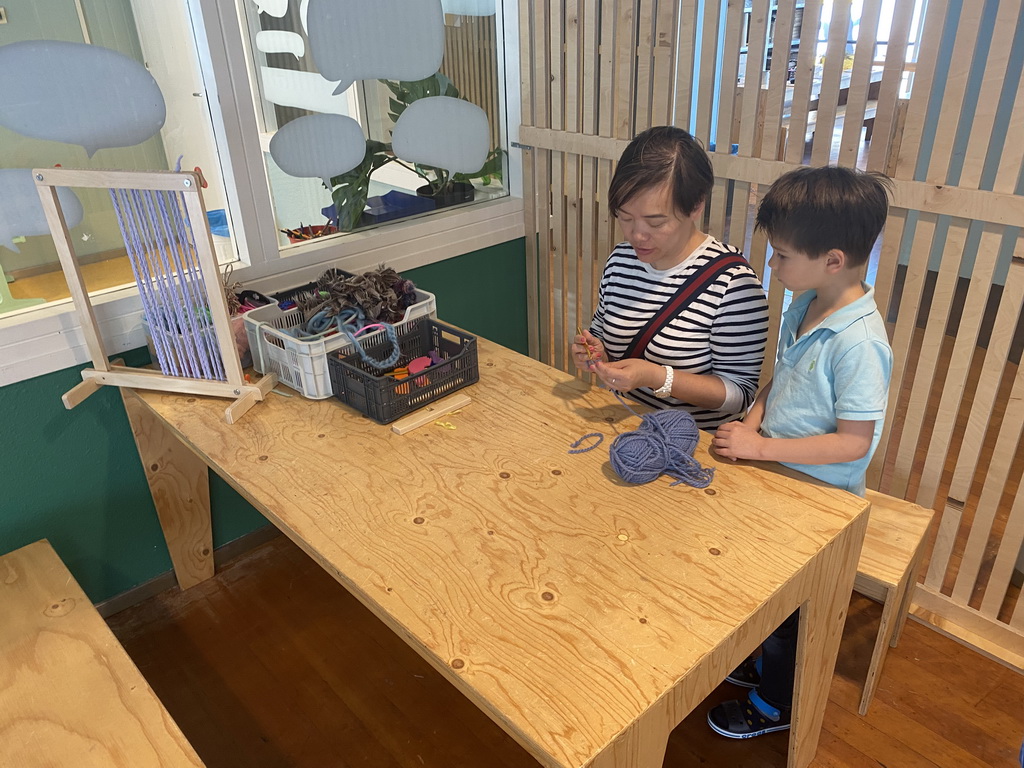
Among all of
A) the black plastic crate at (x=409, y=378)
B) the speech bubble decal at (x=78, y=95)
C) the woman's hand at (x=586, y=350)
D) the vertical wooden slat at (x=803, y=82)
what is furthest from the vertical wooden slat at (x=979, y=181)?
the speech bubble decal at (x=78, y=95)

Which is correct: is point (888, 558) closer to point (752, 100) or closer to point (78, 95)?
point (752, 100)

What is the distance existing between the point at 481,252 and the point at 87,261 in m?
1.27

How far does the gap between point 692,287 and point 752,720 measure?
1033 mm

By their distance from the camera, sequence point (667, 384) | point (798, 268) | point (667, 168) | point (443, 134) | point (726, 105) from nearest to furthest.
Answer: point (798, 268)
point (667, 168)
point (667, 384)
point (726, 105)
point (443, 134)

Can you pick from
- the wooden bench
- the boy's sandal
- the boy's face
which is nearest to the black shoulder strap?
the boy's face

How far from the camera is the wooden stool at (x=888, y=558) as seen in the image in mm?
1654

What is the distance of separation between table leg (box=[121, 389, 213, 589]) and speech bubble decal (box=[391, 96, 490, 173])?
1121 mm

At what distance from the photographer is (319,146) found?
2.23 m

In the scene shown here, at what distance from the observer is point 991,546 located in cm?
232

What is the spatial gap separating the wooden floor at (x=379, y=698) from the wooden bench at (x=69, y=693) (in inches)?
18.0

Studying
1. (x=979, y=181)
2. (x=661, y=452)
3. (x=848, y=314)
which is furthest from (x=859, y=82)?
(x=661, y=452)

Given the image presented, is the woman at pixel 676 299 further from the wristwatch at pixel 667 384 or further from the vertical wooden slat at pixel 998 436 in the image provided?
the vertical wooden slat at pixel 998 436

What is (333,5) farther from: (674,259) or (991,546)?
(991,546)

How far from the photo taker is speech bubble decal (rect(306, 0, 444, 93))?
2133 millimetres
